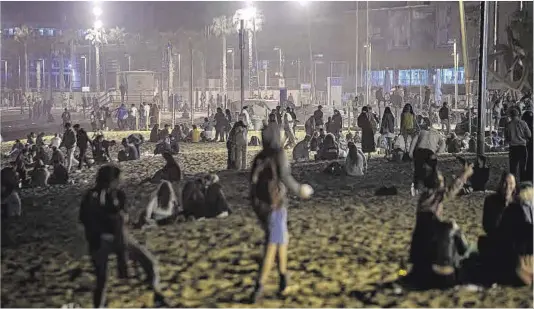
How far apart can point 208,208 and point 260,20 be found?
5504 cm

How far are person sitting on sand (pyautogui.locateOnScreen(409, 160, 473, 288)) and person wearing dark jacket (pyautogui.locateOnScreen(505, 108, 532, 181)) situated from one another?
654 cm

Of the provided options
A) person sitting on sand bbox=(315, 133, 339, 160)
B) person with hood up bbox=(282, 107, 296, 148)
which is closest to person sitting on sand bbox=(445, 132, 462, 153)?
person sitting on sand bbox=(315, 133, 339, 160)

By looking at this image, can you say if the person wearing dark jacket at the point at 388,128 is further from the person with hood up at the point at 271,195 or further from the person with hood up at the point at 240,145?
the person with hood up at the point at 271,195

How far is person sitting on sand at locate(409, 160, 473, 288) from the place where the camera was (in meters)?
6.96

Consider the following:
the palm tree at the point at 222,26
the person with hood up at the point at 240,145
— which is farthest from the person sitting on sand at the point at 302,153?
the palm tree at the point at 222,26

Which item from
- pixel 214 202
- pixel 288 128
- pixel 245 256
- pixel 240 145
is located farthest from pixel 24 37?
pixel 245 256

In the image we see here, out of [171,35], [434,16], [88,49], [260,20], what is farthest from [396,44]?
[88,49]

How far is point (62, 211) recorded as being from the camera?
1248cm

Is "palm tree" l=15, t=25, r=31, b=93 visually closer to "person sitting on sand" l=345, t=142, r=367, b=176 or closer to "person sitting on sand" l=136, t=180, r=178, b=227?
"person sitting on sand" l=345, t=142, r=367, b=176

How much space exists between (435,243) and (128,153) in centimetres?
1554

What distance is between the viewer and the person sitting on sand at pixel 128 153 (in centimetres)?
2092

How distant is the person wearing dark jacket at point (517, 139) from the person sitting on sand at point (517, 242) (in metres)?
6.07

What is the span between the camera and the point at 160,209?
34.3ft

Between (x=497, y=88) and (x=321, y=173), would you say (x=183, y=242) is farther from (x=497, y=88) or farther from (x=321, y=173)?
(x=497, y=88)
